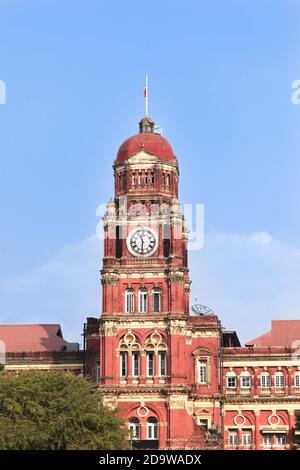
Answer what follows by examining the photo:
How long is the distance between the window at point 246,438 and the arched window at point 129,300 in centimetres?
1612

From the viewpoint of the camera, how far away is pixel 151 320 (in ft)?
305

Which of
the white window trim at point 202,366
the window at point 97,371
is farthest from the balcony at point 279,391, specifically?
the window at point 97,371

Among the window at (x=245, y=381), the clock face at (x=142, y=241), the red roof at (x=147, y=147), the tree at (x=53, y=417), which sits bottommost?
the tree at (x=53, y=417)

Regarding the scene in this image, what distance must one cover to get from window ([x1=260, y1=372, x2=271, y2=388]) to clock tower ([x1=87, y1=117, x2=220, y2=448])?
16.5 feet

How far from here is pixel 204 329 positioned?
98312 mm

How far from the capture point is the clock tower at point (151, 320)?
91625 mm

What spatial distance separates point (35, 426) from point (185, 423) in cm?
1820

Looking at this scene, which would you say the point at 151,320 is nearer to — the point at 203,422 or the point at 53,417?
the point at 203,422

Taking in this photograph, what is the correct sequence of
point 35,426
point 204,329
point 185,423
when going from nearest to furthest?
point 35,426 → point 185,423 → point 204,329

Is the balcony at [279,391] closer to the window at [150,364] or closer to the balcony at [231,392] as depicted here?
the balcony at [231,392]

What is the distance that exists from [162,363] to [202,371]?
6770mm

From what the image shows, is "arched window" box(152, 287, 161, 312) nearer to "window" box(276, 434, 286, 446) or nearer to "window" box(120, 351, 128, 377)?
"window" box(120, 351, 128, 377)
